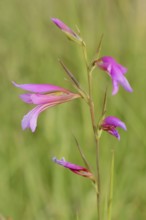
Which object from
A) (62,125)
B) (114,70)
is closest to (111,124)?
(114,70)

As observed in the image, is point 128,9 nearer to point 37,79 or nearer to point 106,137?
point 37,79

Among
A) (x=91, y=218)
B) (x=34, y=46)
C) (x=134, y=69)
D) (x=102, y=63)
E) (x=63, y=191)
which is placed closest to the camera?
(x=102, y=63)

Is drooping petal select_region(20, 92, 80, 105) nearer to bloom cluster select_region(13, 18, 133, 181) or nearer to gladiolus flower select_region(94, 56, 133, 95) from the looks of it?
bloom cluster select_region(13, 18, 133, 181)

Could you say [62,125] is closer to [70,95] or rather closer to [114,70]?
[70,95]

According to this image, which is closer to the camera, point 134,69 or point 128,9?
point 134,69

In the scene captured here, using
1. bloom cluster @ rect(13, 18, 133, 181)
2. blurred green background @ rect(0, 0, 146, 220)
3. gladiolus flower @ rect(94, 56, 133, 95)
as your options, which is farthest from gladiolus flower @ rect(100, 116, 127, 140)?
blurred green background @ rect(0, 0, 146, 220)

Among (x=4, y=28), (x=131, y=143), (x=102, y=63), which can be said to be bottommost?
(x=131, y=143)

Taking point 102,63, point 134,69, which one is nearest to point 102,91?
point 134,69

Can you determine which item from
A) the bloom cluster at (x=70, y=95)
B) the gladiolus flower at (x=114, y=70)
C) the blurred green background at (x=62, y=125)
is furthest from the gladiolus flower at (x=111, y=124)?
the blurred green background at (x=62, y=125)
